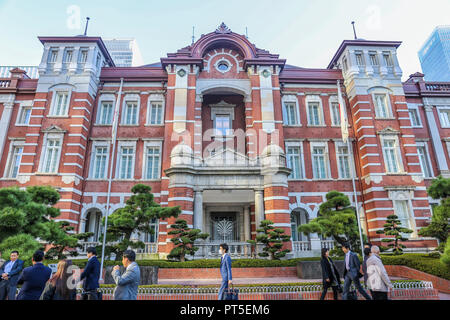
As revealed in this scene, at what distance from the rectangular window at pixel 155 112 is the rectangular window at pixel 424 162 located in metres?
19.0

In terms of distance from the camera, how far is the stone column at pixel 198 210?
14589mm

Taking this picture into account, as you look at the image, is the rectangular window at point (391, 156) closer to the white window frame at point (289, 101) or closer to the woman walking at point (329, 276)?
the white window frame at point (289, 101)

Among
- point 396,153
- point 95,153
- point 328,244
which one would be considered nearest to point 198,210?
point 328,244

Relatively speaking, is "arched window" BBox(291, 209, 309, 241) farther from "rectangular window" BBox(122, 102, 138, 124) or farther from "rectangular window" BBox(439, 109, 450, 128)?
"rectangular window" BBox(439, 109, 450, 128)

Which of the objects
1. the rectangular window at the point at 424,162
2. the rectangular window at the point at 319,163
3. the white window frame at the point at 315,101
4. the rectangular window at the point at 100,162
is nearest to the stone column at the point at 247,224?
the rectangular window at the point at 319,163

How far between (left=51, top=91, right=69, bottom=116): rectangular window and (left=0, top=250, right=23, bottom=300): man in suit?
1368 centimetres

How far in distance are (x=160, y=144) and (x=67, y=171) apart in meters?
5.79

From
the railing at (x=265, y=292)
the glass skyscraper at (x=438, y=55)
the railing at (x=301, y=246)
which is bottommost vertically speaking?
the railing at (x=265, y=292)

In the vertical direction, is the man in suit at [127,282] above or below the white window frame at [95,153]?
below

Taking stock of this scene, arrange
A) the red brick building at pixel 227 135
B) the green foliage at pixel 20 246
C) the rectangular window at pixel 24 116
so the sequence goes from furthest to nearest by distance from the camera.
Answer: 1. the rectangular window at pixel 24 116
2. the red brick building at pixel 227 135
3. the green foliage at pixel 20 246

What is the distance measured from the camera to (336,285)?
6.77 m

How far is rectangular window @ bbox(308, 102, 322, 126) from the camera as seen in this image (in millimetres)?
19812

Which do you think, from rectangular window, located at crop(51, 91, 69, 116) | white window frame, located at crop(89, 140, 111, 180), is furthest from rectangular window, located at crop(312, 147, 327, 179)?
rectangular window, located at crop(51, 91, 69, 116)
